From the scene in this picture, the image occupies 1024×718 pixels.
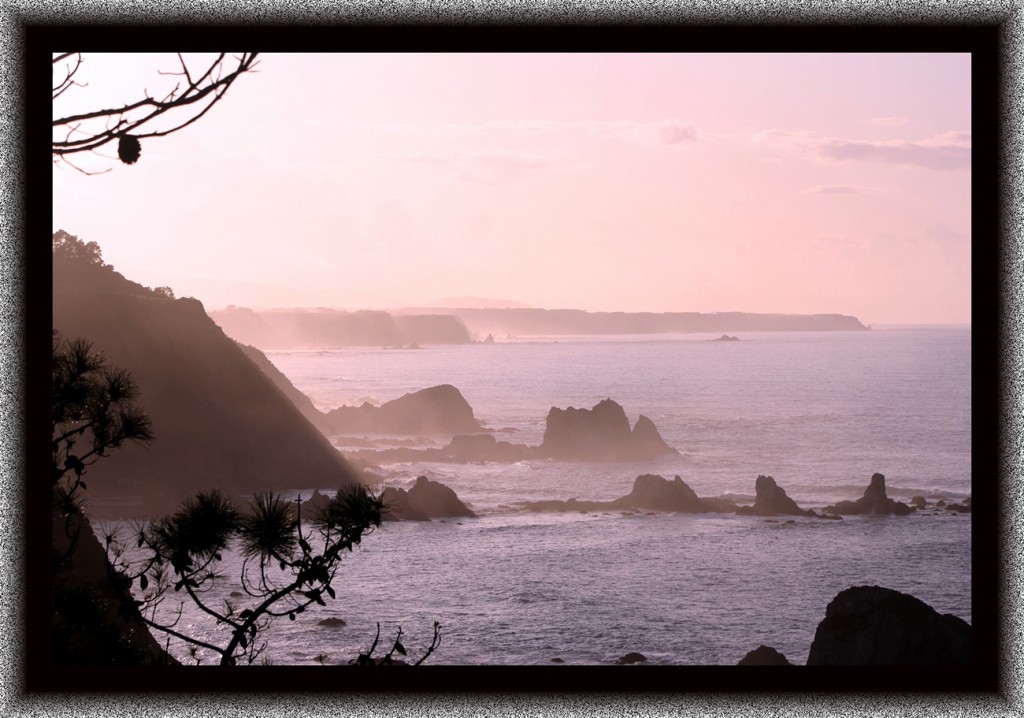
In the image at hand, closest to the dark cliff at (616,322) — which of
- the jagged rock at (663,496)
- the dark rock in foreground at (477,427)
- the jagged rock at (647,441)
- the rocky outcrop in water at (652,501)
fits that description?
the dark rock in foreground at (477,427)

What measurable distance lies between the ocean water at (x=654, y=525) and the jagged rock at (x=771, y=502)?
68 cm

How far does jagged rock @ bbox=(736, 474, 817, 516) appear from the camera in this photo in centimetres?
4381

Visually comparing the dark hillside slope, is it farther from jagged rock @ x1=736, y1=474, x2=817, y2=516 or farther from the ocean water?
jagged rock @ x1=736, y1=474, x2=817, y2=516

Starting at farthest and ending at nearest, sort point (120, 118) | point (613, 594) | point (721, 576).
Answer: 1. point (721, 576)
2. point (613, 594)
3. point (120, 118)

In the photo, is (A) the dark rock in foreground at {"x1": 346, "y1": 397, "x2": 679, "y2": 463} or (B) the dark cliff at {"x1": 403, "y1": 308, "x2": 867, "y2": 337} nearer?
(A) the dark rock in foreground at {"x1": 346, "y1": 397, "x2": 679, "y2": 463}

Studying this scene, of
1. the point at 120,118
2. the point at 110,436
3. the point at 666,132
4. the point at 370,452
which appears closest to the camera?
the point at 120,118

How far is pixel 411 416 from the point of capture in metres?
52.2

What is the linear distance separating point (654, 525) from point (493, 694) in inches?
1589

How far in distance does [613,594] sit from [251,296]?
26.8 meters

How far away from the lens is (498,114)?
161 feet

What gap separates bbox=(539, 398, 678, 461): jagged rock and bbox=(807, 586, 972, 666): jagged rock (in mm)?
38614

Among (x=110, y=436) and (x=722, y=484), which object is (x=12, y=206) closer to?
(x=110, y=436)

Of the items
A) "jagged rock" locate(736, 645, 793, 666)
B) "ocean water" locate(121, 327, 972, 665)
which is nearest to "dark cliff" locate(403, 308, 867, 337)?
"ocean water" locate(121, 327, 972, 665)

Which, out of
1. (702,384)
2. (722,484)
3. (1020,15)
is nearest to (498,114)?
(722,484)
